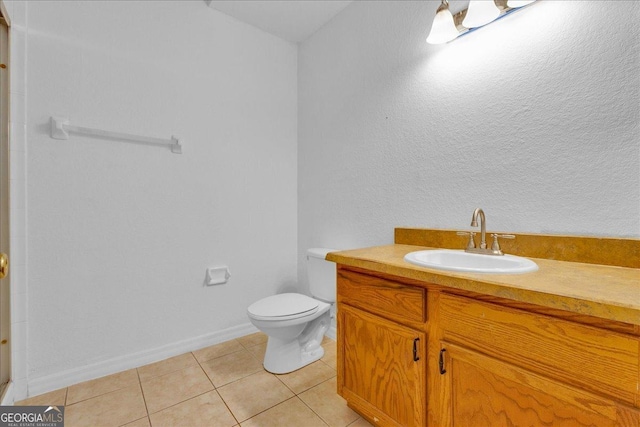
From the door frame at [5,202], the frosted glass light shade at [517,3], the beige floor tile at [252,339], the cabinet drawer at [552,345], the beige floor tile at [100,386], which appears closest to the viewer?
the cabinet drawer at [552,345]

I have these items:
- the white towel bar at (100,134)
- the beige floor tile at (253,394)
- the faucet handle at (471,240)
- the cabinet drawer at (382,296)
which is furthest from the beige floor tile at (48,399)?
the faucet handle at (471,240)

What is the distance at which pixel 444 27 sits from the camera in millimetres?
1327

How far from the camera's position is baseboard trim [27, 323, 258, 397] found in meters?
1.50

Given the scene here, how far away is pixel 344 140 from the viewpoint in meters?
2.03

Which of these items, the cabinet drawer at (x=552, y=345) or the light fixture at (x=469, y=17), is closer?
the cabinet drawer at (x=552, y=345)

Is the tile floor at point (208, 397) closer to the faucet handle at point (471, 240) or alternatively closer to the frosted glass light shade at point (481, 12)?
the faucet handle at point (471, 240)

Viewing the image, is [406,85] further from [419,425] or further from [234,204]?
[419,425]

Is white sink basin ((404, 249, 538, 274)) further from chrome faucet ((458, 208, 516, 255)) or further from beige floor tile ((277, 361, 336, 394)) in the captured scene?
beige floor tile ((277, 361, 336, 394))

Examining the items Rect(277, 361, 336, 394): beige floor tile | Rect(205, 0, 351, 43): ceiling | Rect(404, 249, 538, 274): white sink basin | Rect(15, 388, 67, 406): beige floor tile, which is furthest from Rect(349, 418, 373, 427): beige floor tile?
Rect(205, 0, 351, 43): ceiling

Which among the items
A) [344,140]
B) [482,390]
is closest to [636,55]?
[482,390]

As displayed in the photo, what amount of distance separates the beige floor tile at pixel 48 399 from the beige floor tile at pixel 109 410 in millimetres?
86

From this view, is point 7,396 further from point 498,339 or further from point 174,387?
point 498,339

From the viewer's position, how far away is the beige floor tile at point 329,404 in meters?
1.31

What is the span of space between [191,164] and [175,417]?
4.76 feet
